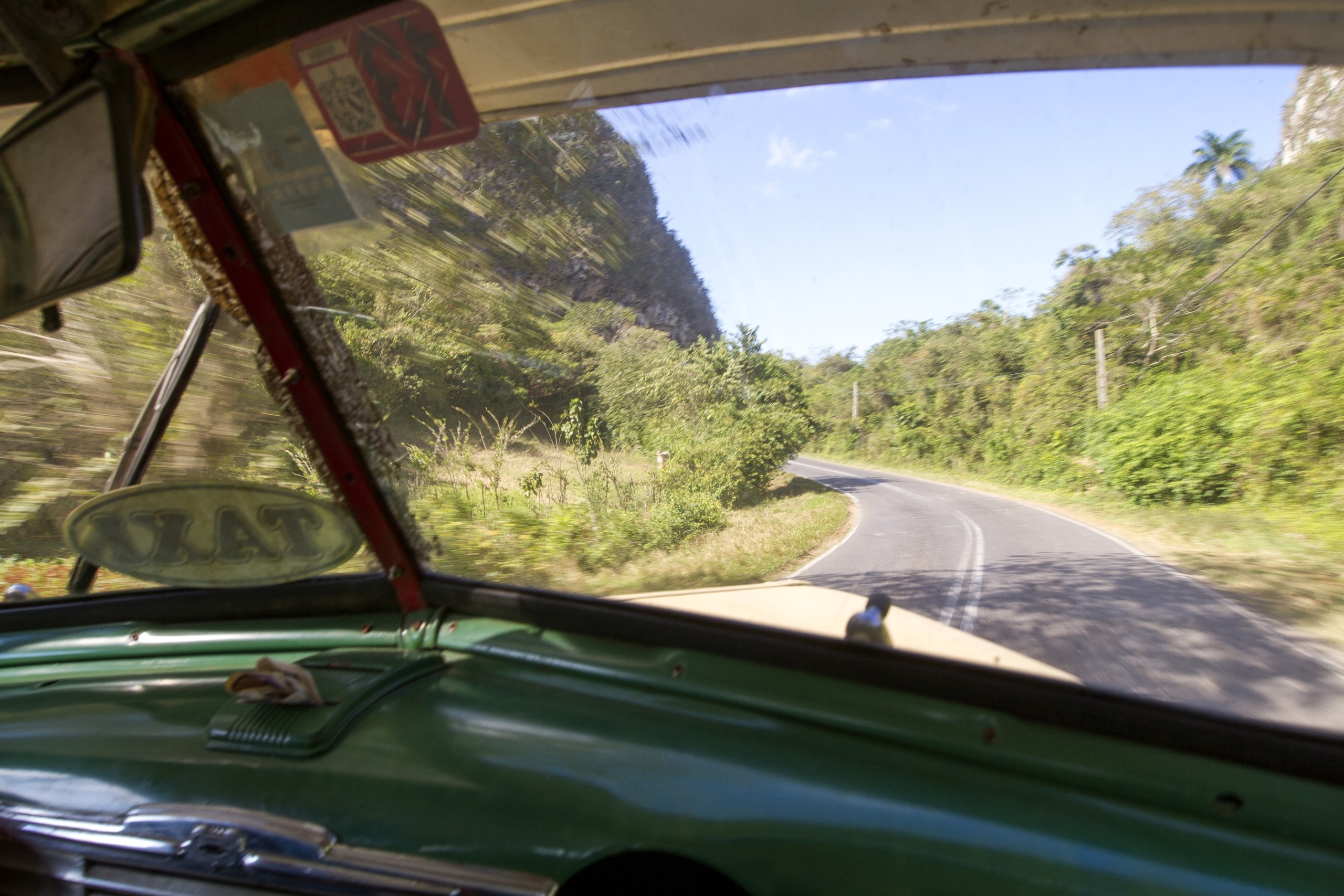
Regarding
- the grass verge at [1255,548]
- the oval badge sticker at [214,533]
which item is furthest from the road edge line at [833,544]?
the oval badge sticker at [214,533]

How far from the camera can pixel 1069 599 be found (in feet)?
4.27

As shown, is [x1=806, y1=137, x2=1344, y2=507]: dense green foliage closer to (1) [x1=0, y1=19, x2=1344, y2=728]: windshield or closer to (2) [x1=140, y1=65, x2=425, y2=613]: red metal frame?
(1) [x1=0, y1=19, x2=1344, y2=728]: windshield

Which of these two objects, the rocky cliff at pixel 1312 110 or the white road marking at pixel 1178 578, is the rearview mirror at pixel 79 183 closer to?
the white road marking at pixel 1178 578

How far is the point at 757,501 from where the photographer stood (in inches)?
66.1

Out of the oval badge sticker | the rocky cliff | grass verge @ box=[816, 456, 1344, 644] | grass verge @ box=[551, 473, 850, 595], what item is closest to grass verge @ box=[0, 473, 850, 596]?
grass verge @ box=[551, 473, 850, 595]

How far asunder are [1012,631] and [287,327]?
1.76 metres

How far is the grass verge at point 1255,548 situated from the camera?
1050 millimetres

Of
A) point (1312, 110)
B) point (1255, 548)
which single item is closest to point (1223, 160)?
point (1312, 110)

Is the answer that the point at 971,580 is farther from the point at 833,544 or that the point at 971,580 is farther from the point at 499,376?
the point at 499,376

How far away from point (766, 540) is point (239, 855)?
1171 mm

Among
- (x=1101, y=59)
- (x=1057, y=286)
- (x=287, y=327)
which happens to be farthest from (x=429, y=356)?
(x=1101, y=59)

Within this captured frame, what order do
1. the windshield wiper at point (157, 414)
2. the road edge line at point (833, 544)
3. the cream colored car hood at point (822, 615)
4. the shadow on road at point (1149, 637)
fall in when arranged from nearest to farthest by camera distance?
the shadow on road at point (1149, 637)
the cream colored car hood at point (822, 615)
the road edge line at point (833, 544)
the windshield wiper at point (157, 414)

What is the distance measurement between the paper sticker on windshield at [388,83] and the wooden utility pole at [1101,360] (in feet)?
4.35

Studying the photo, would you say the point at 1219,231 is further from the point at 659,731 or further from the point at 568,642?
the point at 568,642
